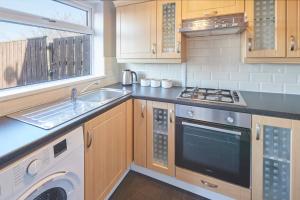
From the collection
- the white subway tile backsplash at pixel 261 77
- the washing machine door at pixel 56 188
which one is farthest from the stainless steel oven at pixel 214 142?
the washing machine door at pixel 56 188

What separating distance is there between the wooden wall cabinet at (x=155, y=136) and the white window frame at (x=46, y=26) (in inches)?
29.0

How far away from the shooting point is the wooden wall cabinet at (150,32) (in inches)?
82.2

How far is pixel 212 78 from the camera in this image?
2.27m

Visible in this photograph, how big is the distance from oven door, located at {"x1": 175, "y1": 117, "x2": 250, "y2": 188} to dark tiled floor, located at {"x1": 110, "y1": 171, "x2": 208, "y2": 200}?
0.28m

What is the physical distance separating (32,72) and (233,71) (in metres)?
1.95

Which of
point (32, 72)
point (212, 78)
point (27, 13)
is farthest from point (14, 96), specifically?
point (212, 78)

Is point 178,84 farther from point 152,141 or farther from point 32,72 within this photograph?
point 32,72

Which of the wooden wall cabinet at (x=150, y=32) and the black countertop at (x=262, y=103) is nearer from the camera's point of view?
the black countertop at (x=262, y=103)

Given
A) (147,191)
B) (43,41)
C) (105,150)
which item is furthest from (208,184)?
(43,41)

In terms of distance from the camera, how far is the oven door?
1602 mm

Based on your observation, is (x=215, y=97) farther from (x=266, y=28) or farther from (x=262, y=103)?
(x=266, y=28)

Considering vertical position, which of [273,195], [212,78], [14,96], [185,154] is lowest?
[273,195]

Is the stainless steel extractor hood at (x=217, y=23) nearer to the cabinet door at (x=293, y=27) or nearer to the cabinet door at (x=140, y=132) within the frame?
the cabinet door at (x=293, y=27)

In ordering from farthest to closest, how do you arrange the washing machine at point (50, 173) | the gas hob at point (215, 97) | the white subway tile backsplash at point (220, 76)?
the white subway tile backsplash at point (220, 76)
the gas hob at point (215, 97)
the washing machine at point (50, 173)
